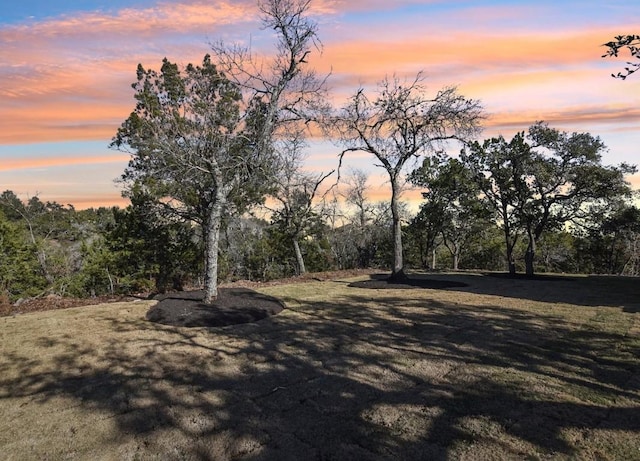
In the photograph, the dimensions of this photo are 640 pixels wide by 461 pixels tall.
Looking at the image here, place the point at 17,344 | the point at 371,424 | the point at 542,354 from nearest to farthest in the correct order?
the point at 371,424
the point at 542,354
the point at 17,344

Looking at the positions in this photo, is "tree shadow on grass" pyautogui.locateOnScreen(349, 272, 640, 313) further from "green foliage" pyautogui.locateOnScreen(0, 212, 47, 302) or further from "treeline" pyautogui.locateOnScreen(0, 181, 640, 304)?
"green foliage" pyautogui.locateOnScreen(0, 212, 47, 302)

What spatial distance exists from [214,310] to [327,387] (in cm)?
434

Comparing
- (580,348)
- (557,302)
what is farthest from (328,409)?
(557,302)

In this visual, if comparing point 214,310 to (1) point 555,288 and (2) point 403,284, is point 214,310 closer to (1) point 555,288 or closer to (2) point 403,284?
(2) point 403,284

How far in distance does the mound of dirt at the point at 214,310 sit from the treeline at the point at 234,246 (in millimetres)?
4751

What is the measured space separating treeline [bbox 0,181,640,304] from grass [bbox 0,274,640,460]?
654cm

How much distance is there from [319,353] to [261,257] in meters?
20.1

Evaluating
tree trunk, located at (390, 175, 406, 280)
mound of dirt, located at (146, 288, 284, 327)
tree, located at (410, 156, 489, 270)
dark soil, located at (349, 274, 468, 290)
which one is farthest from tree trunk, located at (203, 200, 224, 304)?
tree, located at (410, 156, 489, 270)

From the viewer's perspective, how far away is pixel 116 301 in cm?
1041

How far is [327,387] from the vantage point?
474 cm

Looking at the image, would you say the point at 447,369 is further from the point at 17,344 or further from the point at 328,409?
the point at 17,344

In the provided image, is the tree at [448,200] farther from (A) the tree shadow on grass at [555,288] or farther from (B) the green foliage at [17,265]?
(B) the green foliage at [17,265]

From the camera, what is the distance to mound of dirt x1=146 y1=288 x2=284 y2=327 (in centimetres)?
779

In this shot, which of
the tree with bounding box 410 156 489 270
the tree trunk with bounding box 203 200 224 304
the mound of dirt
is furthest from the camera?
the tree with bounding box 410 156 489 270
